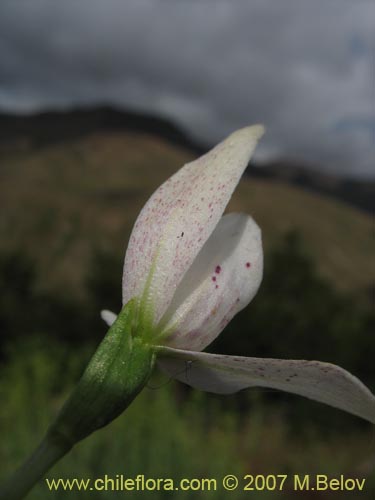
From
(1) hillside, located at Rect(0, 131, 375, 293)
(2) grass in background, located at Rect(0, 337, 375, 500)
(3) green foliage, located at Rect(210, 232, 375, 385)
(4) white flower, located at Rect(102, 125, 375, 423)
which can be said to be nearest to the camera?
(4) white flower, located at Rect(102, 125, 375, 423)

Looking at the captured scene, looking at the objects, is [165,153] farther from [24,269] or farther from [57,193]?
[24,269]

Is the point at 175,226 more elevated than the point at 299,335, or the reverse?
the point at 175,226

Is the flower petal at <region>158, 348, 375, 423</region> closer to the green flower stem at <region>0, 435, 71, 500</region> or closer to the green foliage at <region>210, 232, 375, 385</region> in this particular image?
the green flower stem at <region>0, 435, 71, 500</region>

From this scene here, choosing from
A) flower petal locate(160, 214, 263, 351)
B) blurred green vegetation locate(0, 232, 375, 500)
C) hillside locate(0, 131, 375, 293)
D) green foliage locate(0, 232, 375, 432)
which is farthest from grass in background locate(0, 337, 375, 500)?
hillside locate(0, 131, 375, 293)

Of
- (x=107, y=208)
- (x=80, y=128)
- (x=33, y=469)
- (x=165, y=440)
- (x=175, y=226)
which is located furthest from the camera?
(x=80, y=128)

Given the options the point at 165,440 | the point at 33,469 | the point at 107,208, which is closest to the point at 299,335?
the point at 165,440

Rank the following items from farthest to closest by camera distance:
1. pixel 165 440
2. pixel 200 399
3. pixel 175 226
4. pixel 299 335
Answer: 1. pixel 299 335
2. pixel 200 399
3. pixel 165 440
4. pixel 175 226

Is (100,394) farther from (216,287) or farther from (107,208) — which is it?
(107,208)

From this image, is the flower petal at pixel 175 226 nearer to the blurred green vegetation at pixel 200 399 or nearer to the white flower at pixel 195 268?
the white flower at pixel 195 268
